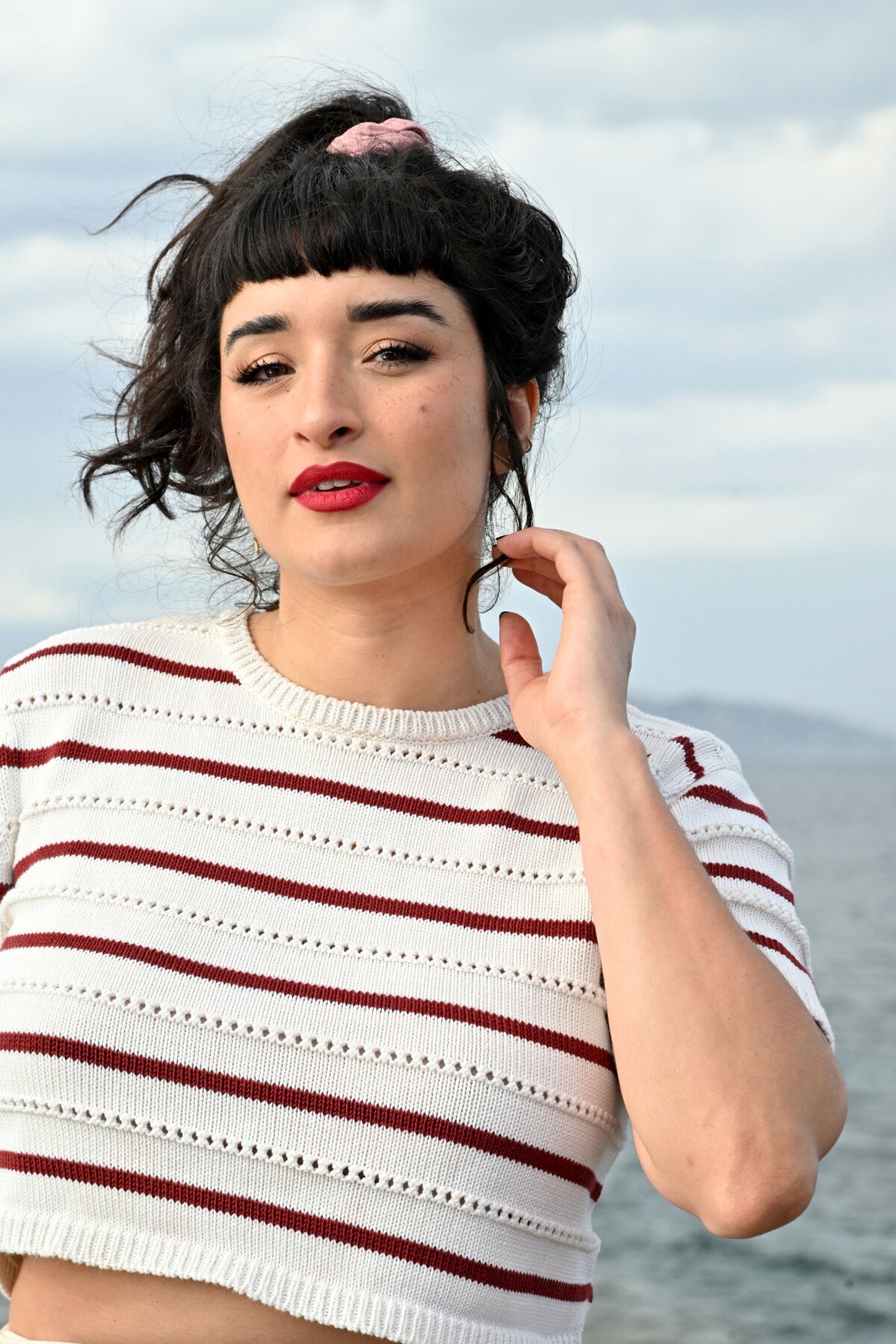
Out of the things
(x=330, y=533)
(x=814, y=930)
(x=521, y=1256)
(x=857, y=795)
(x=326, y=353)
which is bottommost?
(x=521, y=1256)

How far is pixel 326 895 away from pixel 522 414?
777mm

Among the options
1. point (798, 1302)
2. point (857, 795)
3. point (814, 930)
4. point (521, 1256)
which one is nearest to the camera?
point (521, 1256)

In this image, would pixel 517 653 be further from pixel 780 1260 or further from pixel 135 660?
pixel 780 1260

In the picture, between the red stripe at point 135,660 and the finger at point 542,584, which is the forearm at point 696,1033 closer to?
the finger at point 542,584

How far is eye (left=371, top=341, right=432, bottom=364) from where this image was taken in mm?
1893

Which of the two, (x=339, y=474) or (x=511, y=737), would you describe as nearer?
(x=339, y=474)

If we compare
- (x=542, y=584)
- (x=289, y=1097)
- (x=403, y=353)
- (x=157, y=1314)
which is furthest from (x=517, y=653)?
(x=157, y=1314)

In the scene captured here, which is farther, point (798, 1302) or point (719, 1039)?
point (798, 1302)

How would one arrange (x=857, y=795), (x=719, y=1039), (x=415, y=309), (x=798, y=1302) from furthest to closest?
Answer: 1. (x=857, y=795)
2. (x=798, y=1302)
3. (x=415, y=309)
4. (x=719, y=1039)

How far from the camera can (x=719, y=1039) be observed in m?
1.64

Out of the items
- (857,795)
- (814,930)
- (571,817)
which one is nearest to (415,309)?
(571,817)

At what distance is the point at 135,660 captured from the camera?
83.5 inches

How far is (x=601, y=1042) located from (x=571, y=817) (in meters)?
0.32

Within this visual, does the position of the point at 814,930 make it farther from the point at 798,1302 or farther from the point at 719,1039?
the point at 719,1039
